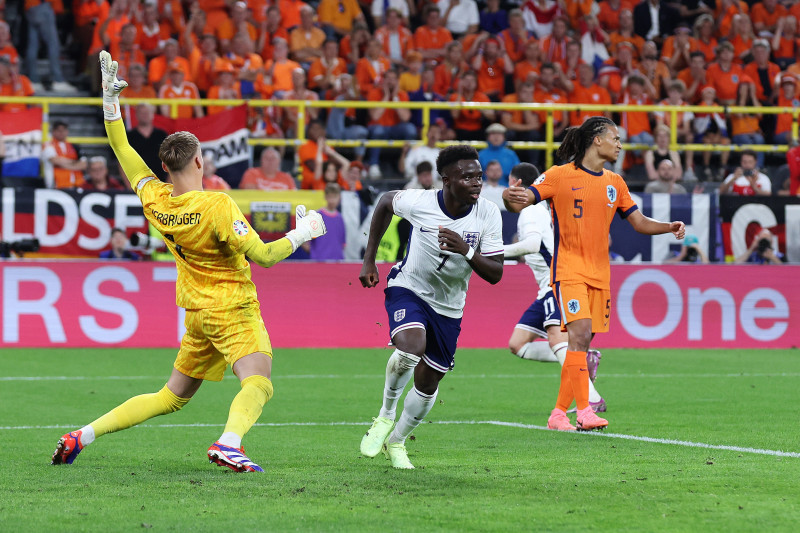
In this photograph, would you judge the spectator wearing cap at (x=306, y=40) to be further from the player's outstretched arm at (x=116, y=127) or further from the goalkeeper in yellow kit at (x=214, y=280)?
the goalkeeper in yellow kit at (x=214, y=280)

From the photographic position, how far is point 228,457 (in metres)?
6.54

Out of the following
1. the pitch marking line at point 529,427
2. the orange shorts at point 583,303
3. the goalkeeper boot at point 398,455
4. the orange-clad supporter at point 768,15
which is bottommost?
the pitch marking line at point 529,427

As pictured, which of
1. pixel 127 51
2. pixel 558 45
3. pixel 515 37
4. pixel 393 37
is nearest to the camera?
pixel 127 51

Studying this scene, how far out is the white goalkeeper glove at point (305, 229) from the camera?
681cm

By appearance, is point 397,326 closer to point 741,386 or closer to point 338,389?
point 338,389

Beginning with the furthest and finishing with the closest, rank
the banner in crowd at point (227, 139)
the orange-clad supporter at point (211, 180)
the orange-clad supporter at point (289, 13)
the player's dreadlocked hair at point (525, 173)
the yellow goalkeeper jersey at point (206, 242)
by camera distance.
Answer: the orange-clad supporter at point (289, 13)
the banner in crowd at point (227, 139)
the orange-clad supporter at point (211, 180)
the player's dreadlocked hair at point (525, 173)
the yellow goalkeeper jersey at point (206, 242)

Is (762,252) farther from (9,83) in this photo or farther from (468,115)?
(9,83)

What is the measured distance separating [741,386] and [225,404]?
524 centimetres

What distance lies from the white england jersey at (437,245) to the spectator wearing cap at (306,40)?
14140mm

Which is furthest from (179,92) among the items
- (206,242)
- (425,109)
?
(206,242)

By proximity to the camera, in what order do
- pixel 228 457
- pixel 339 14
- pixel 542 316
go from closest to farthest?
pixel 228 457 < pixel 542 316 < pixel 339 14

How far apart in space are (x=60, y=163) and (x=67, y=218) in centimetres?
140

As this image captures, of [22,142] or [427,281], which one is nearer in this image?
[427,281]

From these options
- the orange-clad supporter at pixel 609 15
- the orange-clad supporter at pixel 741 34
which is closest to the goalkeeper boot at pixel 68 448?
the orange-clad supporter at pixel 609 15
